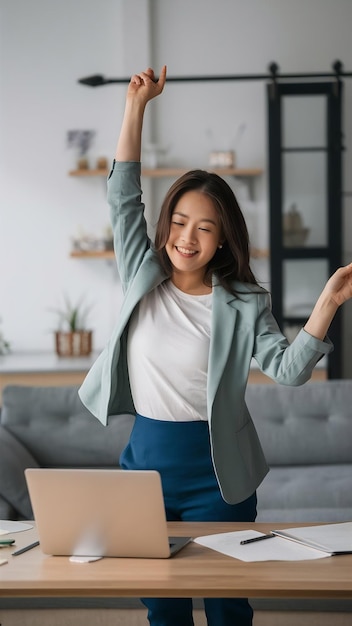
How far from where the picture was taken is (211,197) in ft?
6.86

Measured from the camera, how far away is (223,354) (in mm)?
1994

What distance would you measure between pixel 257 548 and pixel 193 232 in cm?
66

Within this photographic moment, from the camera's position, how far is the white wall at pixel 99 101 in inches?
238

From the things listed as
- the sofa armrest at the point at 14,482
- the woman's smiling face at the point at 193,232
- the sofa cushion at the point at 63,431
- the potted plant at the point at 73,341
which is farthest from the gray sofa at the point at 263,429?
the woman's smiling face at the point at 193,232

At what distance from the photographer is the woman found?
77.2 inches

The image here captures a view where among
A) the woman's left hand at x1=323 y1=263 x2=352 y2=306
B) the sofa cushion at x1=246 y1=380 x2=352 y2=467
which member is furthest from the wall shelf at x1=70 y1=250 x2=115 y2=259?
the woman's left hand at x1=323 y1=263 x2=352 y2=306

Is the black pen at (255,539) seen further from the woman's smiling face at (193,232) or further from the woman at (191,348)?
the woman's smiling face at (193,232)

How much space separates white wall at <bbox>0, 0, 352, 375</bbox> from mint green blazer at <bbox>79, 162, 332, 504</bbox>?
13.0ft

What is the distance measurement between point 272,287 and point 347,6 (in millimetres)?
1838

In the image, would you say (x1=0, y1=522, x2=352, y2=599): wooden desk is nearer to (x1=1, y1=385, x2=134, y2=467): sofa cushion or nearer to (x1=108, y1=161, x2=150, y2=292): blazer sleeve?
(x1=108, y1=161, x2=150, y2=292): blazer sleeve

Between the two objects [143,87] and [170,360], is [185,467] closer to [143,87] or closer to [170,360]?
[170,360]

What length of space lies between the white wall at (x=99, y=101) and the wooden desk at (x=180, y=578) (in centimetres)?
438

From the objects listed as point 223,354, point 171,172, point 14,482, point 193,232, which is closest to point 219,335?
point 223,354

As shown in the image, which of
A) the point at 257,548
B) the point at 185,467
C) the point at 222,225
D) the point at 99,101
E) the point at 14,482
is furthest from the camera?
the point at 99,101
